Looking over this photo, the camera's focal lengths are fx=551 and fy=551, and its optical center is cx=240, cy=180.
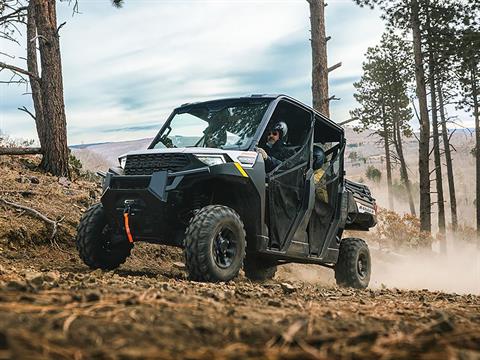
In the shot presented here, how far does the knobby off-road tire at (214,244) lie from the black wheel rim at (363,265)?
4075 millimetres

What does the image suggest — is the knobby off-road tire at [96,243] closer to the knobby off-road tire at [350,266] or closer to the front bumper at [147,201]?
the front bumper at [147,201]

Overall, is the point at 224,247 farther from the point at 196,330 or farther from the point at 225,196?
the point at 196,330

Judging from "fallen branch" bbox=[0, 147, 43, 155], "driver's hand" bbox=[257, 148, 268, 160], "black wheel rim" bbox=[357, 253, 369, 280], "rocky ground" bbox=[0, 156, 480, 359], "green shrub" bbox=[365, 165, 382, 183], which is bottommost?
"black wheel rim" bbox=[357, 253, 369, 280]

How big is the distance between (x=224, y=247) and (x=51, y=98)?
8.30m

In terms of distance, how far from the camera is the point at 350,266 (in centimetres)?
904

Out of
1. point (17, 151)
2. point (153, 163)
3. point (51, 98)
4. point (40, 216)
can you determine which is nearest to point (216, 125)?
point (153, 163)

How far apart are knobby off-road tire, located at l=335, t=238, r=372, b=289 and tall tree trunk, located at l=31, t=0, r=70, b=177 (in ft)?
22.0

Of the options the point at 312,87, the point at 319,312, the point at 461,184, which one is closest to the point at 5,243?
the point at 319,312

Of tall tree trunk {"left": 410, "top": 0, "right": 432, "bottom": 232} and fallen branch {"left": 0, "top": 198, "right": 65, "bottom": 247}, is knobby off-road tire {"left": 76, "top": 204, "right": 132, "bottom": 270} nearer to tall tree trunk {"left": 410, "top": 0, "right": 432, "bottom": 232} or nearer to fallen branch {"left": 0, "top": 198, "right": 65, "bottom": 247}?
fallen branch {"left": 0, "top": 198, "right": 65, "bottom": 247}

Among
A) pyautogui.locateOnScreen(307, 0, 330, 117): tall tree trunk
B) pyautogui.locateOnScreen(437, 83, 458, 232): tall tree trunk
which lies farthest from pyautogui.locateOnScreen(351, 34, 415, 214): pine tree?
pyautogui.locateOnScreen(307, 0, 330, 117): tall tree trunk

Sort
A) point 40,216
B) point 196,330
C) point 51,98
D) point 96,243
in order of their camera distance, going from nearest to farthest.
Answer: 1. point 196,330
2. point 96,243
3. point 40,216
4. point 51,98

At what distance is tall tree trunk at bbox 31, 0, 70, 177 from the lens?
40.9ft

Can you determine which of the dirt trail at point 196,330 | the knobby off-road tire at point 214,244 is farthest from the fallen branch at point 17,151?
the dirt trail at point 196,330

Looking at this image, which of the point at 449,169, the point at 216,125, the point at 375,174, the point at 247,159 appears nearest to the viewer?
the point at 247,159
